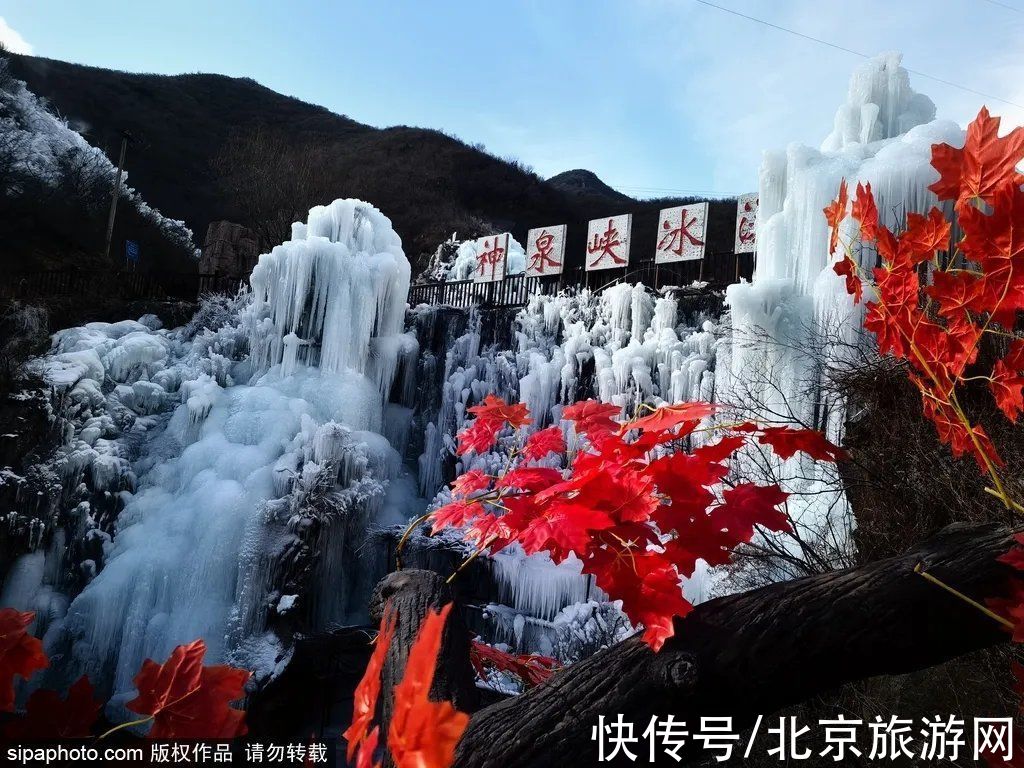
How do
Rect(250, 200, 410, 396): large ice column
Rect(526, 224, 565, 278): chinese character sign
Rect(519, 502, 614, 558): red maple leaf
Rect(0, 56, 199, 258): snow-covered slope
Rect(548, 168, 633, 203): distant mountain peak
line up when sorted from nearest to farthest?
Rect(519, 502, 614, 558): red maple leaf
Rect(250, 200, 410, 396): large ice column
Rect(526, 224, 565, 278): chinese character sign
Rect(0, 56, 199, 258): snow-covered slope
Rect(548, 168, 633, 203): distant mountain peak

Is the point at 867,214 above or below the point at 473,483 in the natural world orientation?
above

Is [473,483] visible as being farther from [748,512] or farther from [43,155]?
[43,155]

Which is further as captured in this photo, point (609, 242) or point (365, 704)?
point (609, 242)

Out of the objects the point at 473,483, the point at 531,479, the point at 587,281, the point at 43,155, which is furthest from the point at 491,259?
the point at 43,155

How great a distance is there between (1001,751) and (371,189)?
30.1 m

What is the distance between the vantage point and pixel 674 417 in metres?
1.07

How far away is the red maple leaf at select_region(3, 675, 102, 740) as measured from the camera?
104 cm

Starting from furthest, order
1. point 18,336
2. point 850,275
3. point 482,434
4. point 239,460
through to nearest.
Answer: point 18,336 → point 239,460 → point 482,434 → point 850,275

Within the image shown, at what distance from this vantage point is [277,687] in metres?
6.52

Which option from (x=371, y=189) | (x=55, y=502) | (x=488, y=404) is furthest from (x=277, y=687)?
(x=371, y=189)

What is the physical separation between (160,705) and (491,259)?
1102cm

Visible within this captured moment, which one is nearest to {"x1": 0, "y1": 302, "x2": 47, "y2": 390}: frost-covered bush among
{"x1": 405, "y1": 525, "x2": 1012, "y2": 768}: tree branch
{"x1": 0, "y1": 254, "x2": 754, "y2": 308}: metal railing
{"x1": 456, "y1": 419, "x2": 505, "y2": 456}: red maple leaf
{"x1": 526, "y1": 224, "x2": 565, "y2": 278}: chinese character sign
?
{"x1": 0, "y1": 254, "x2": 754, "y2": 308}: metal railing

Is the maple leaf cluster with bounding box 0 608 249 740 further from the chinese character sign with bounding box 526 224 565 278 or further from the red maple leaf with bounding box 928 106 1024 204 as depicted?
the chinese character sign with bounding box 526 224 565 278

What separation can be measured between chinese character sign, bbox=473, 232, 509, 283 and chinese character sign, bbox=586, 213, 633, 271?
6.47 feet
